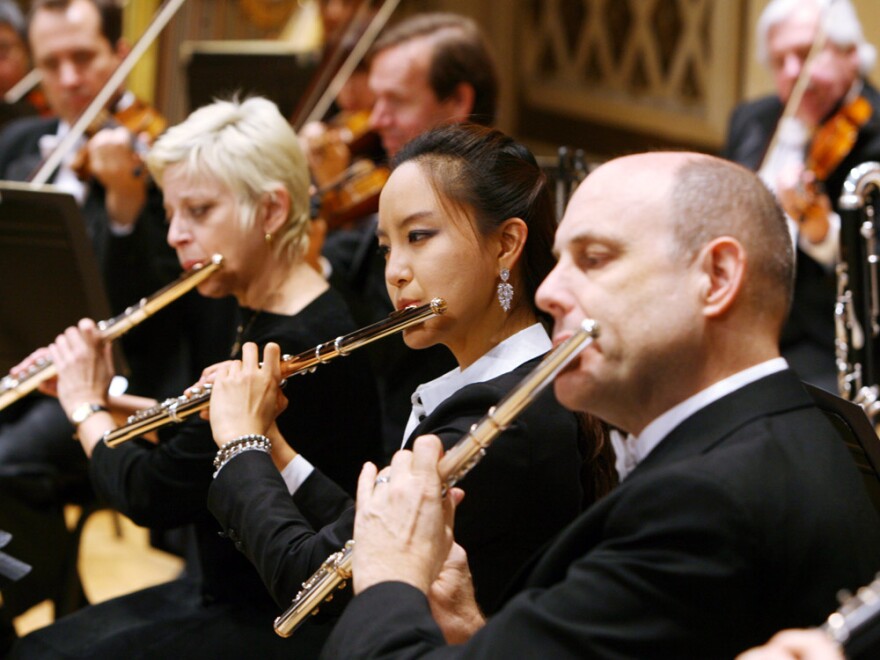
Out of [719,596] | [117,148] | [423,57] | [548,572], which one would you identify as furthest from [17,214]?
[719,596]

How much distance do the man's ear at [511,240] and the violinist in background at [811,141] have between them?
5.46 ft

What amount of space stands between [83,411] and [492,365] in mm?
919

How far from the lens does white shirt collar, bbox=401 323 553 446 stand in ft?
5.48

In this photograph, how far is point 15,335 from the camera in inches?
103

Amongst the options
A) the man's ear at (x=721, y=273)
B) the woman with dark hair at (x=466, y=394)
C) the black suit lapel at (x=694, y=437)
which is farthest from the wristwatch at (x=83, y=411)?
the man's ear at (x=721, y=273)

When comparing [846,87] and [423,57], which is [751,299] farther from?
[846,87]

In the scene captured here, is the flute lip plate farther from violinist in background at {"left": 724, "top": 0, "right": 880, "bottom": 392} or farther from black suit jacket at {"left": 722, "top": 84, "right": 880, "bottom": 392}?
black suit jacket at {"left": 722, "top": 84, "right": 880, "bottom": 392}

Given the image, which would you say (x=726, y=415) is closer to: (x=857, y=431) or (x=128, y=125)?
(x=857, y=431)

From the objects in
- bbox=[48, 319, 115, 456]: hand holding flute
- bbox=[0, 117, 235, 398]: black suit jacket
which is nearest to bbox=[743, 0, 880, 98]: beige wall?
bbox=[0, 117, 235, 398]: black suit jacket

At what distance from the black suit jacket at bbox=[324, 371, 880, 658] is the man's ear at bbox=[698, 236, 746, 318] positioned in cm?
9

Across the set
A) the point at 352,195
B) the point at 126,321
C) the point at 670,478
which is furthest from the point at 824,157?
the point at 670,478

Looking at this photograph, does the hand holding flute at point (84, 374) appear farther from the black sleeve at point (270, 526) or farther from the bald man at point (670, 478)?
the bald man at point (670, 478)

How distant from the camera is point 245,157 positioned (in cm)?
224

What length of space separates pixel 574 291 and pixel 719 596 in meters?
0.36
